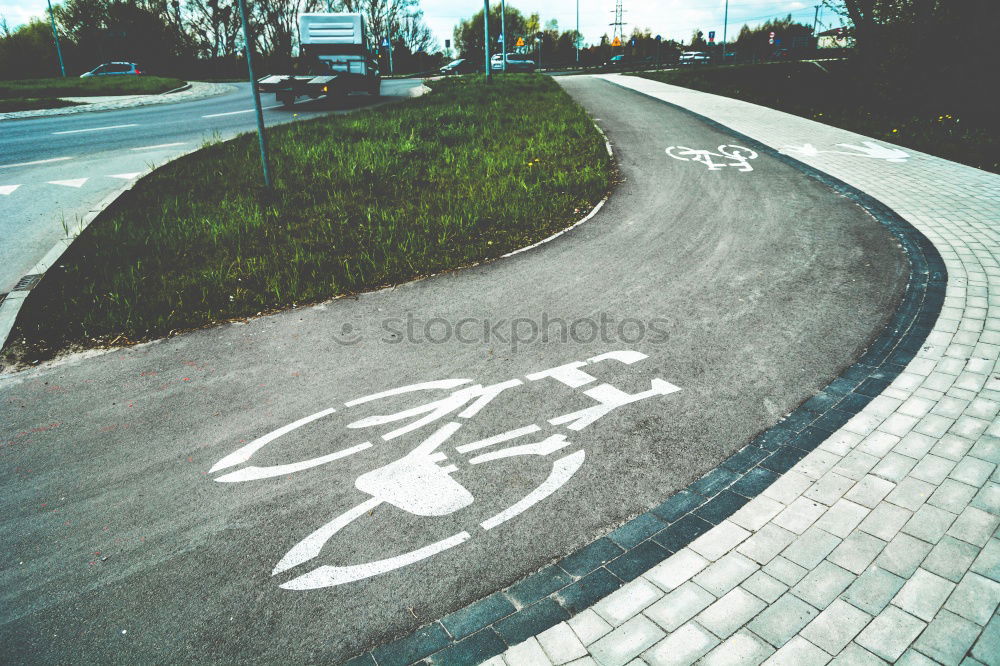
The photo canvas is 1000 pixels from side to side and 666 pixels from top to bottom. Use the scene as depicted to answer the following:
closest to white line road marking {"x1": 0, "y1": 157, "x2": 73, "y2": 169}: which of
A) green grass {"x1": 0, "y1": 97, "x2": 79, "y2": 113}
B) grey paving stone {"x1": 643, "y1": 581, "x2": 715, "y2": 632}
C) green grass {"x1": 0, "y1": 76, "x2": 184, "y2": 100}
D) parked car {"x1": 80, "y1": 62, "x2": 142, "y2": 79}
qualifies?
green grass {"x1": 0, "y1": 97, "x2": 79, "y2": 113}

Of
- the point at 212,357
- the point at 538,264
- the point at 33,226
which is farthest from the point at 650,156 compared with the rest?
the point at 33,226

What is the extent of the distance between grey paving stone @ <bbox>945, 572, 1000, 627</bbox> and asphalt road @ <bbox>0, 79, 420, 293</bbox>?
32.3 ft

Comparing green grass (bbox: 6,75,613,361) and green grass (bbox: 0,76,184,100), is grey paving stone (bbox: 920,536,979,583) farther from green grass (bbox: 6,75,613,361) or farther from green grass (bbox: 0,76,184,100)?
green grass (bbox: 0,76,184,100)

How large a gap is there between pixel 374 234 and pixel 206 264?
7.85ft

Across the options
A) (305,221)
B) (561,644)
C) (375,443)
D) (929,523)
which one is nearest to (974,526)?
(929,523)

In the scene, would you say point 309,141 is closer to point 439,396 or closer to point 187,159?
point 187,159

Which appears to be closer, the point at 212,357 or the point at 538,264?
the point at 212,357

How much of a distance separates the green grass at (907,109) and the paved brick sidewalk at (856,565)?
11921mm

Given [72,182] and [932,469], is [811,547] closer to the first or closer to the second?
[932,469]

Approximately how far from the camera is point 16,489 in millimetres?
4148

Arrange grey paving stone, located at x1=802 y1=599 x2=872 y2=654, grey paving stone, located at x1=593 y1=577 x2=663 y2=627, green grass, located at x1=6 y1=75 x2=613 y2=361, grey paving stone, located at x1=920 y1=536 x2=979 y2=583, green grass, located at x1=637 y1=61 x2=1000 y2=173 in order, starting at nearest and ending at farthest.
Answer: grey paving stone, located at x1=802 y1=599 x2=872 y2=654, grey paving stone, located at x1=593 y1=577 x2=663 y2=627, grey paving stone, located at x1=920 y1=536 x2=979 y2=583, green grass, located at x1=6 y1=75 x2=613 y2=361, green grass, located at x1=637 y1=61 x2=1000 y2=173

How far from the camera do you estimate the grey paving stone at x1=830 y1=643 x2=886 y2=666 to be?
2.69 m

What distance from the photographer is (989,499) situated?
3.64 m

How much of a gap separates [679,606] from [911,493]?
6.08ft
